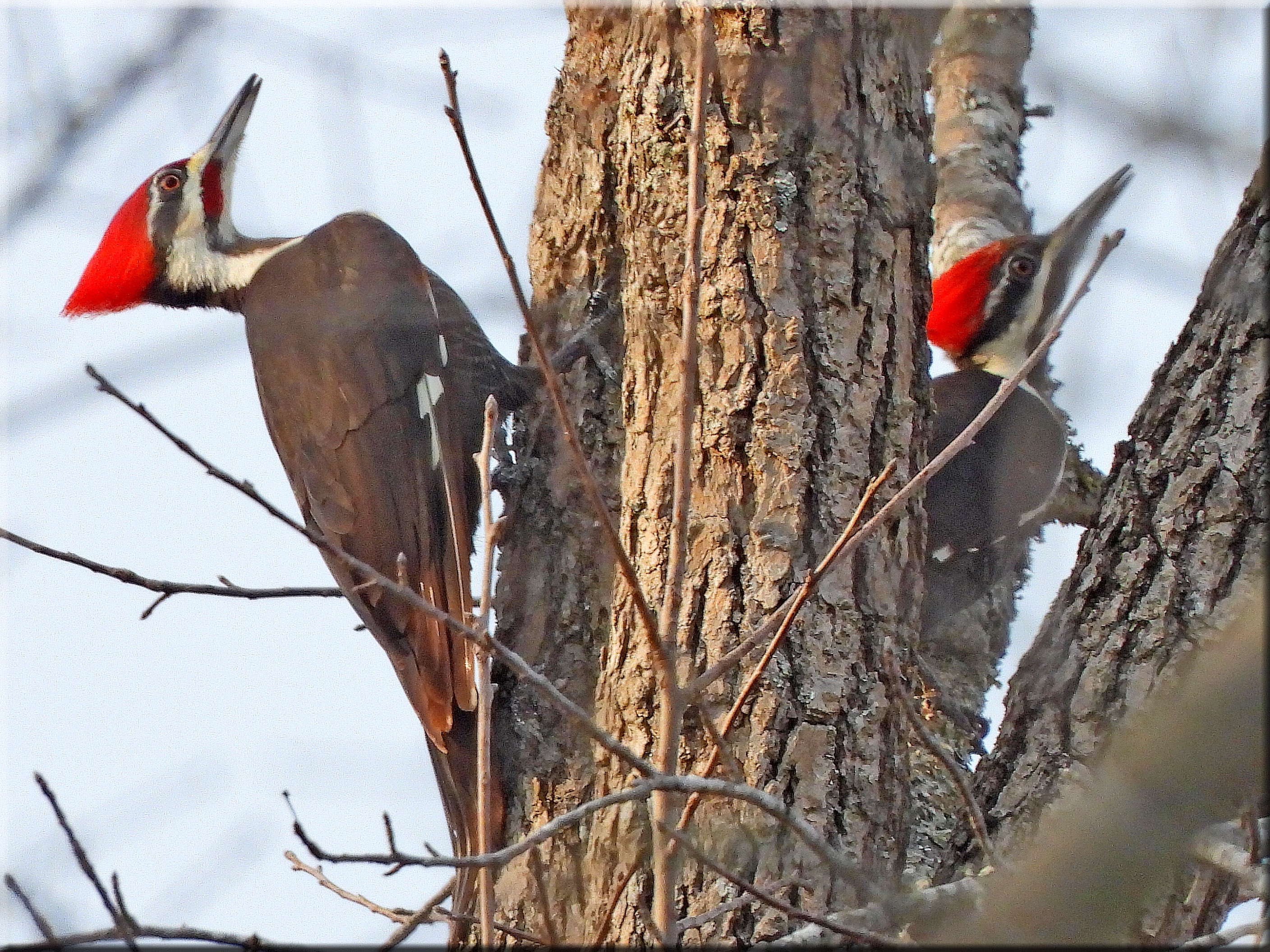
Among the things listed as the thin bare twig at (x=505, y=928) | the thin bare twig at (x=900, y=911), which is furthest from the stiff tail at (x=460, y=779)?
the thin bare twig at (x=900, y=911)

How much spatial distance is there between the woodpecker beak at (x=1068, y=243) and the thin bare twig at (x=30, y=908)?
3343 millimetres

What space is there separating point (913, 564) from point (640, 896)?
27.9 inches

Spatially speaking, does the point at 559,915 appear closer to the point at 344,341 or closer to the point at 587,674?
the point at 587,674

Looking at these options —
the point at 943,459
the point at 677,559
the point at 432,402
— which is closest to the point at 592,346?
the point at 432,402

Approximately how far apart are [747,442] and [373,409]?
4.16ft

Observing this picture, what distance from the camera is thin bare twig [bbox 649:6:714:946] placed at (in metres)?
1.57

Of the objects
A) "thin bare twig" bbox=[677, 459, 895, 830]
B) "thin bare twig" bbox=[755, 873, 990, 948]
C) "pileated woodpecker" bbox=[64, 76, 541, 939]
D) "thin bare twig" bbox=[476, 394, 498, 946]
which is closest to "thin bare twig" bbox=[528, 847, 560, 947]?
"thin bare twig" bbox=[476, 394, 498, 946]

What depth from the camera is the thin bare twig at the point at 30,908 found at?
1.76 meters

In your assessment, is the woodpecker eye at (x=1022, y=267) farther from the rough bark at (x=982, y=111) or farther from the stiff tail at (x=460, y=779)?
the stiff tail at (x=460, y=779)

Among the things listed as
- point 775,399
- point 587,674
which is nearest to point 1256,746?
point 775,399

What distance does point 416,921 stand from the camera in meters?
2.04

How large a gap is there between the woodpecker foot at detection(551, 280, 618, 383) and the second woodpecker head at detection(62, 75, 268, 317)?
1.46 m

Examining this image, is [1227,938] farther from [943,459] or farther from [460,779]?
[460,779]

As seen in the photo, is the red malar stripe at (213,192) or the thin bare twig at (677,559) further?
the red malar stripe at (213,192)
